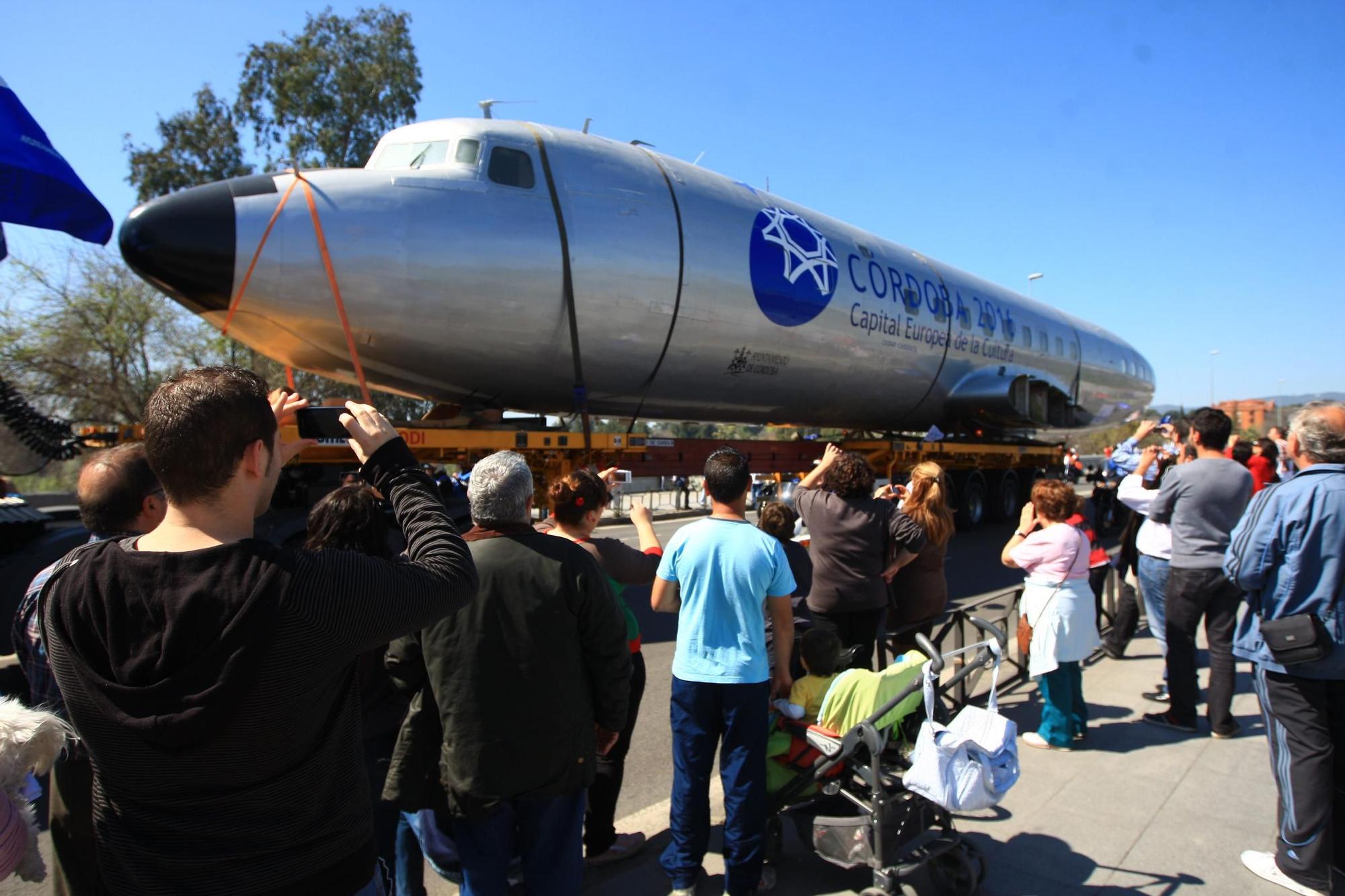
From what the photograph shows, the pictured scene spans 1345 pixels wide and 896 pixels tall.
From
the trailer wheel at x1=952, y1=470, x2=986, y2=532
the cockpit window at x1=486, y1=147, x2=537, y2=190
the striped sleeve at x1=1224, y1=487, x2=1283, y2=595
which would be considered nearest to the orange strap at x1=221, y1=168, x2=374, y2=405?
the cockpit window at x1=486, y1=147, x2=537, y2=190

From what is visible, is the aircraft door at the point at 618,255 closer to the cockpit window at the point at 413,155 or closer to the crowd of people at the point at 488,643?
the cockpit window at the point at 413,155

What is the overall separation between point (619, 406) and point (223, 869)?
23.7 ft

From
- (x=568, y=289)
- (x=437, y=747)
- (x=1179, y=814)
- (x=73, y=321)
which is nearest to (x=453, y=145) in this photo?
(x=568, y=289)

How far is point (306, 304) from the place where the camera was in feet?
20.1

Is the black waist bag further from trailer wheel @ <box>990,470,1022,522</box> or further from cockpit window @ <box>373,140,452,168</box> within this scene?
trailer wheel @ <box>990,470,1022,522</box>

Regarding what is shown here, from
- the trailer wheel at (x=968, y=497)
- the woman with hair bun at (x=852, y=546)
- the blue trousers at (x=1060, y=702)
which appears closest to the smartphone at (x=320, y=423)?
the woman with hair bun at (x=852, y=546)

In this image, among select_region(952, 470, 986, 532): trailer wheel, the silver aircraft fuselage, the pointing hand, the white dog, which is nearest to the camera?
the white dog

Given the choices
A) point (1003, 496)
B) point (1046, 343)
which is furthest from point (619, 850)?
point (1046, 343)

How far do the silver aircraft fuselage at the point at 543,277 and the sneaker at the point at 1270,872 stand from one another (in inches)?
227

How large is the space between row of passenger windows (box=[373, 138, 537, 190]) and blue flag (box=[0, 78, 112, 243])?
7.41ft

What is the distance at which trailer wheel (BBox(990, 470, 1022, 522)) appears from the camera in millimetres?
15969

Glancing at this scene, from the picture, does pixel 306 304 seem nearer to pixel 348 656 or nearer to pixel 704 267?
pixel 704 267

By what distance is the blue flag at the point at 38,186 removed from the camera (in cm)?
518

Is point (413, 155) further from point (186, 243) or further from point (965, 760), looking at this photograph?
point (965, 760)
